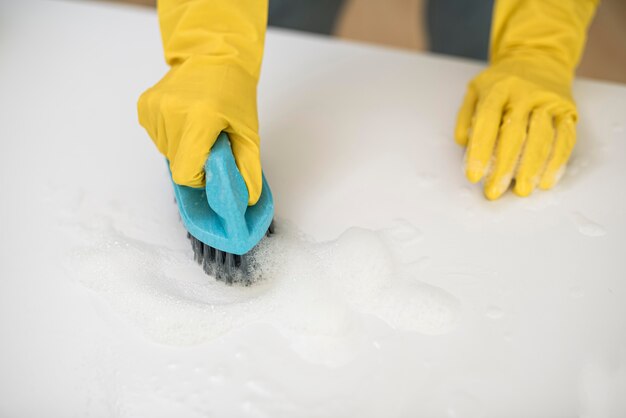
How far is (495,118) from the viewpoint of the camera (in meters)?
1.01

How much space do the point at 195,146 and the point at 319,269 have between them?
0.22m

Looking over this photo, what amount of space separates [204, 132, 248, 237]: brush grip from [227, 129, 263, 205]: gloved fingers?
0.01 meters

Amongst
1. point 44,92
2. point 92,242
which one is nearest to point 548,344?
point 92,242

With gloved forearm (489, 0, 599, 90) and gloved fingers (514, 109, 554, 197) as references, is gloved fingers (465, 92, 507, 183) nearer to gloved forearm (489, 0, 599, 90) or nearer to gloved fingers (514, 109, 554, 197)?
gloved fingers (514, 109, 554, 197)

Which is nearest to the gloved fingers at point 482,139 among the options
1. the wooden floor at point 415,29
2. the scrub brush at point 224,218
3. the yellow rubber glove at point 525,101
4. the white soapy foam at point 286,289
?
the yellow rubber glove at point 525,101

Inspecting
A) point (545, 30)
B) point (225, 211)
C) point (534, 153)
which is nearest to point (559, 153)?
point (534, 153)

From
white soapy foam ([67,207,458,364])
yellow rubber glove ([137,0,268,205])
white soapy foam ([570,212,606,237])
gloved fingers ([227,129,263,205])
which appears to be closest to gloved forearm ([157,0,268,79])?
yellow rubber glove ([137,0,268,205])

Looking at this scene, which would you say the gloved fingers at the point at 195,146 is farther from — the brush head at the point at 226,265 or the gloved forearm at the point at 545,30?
the gloved forearm at the point at 545,30

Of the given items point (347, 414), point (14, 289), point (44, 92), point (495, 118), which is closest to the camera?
point (347, 414)

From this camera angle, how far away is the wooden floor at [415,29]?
1869mm

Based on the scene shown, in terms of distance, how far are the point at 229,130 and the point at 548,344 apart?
458 mm

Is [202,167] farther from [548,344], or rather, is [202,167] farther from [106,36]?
[106,36]

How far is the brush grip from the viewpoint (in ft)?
2.68

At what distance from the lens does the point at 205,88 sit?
90cm
